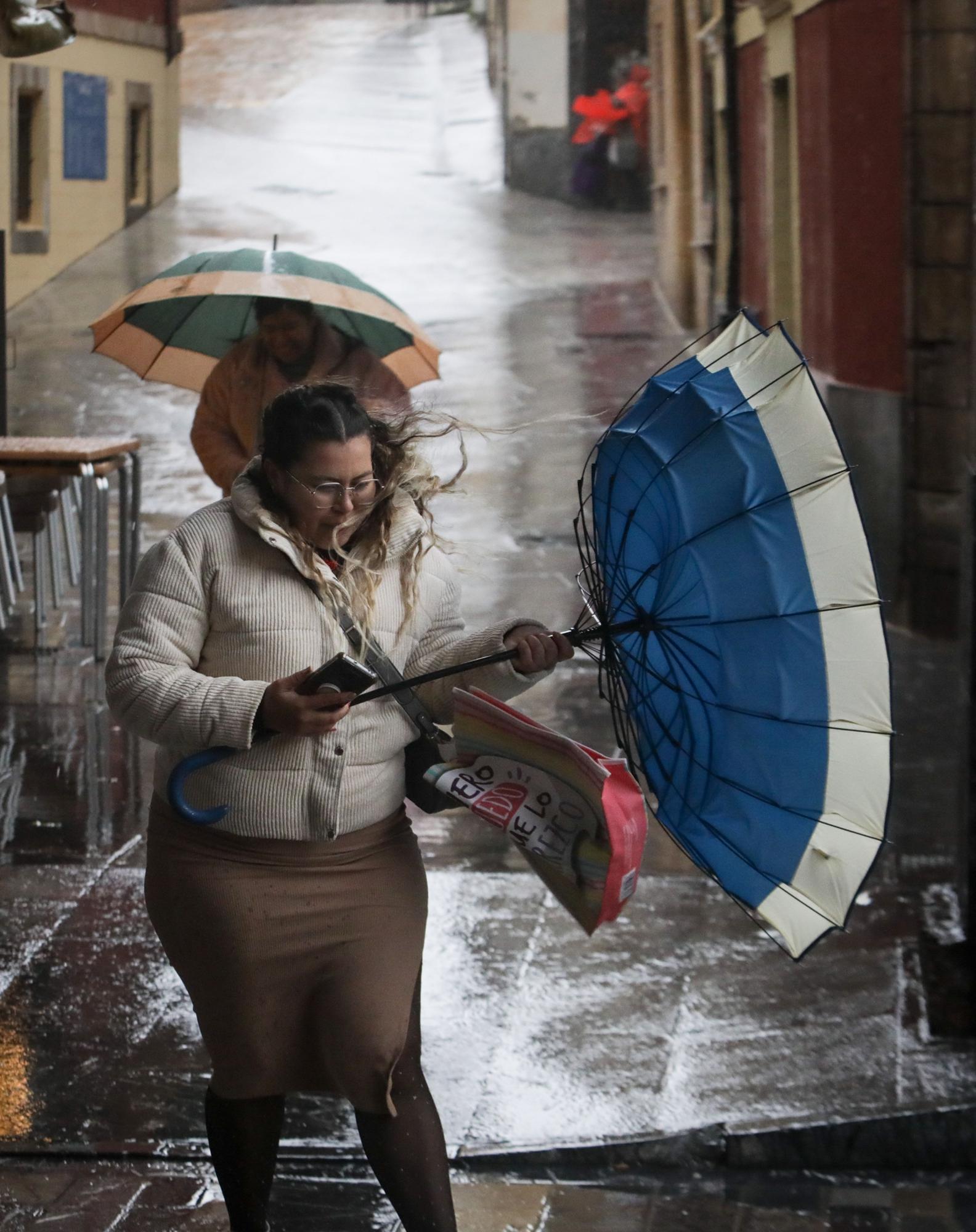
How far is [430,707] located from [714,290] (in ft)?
52.3

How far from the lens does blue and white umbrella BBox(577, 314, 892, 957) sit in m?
2.99

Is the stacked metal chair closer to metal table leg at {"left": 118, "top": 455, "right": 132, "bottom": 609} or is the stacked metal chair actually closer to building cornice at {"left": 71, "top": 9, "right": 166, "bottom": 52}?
metal table leg at {"left": 118, "top": 455, "right": 132, "bottom": 609}

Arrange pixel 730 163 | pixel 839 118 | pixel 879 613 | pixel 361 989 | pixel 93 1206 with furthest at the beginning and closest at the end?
pixel 730 163 < pixel 839 118 < pixel 93 1206 < pixel 361 989 < pixel 879 613

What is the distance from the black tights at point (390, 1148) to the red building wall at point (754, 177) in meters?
12.8

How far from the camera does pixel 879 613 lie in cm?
296

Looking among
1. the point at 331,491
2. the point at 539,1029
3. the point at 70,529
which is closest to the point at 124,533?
the point at 70,529

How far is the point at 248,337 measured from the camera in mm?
6488

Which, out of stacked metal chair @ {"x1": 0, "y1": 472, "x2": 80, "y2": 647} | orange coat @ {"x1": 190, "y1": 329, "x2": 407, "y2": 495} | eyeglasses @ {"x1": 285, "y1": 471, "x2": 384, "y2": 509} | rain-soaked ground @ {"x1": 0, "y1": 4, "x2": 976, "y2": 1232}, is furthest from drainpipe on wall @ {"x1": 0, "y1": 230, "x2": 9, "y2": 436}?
eyeglasses @ {"x1": 285, "y1": 471, "x2": 384, "y2": 509}

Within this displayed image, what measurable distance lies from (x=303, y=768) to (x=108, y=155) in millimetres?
22370

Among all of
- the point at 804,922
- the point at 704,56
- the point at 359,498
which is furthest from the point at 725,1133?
the point at 704,56

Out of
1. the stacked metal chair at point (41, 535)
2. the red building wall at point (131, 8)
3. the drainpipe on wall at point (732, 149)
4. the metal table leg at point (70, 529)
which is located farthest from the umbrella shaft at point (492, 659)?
the red building wall at point (131, 8)

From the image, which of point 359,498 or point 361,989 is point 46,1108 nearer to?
point 361,989

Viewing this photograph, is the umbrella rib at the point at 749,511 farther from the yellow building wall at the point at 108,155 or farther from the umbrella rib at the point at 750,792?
the yellow building wall at the point at 108,155

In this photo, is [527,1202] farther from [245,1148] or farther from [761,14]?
[761,14]
